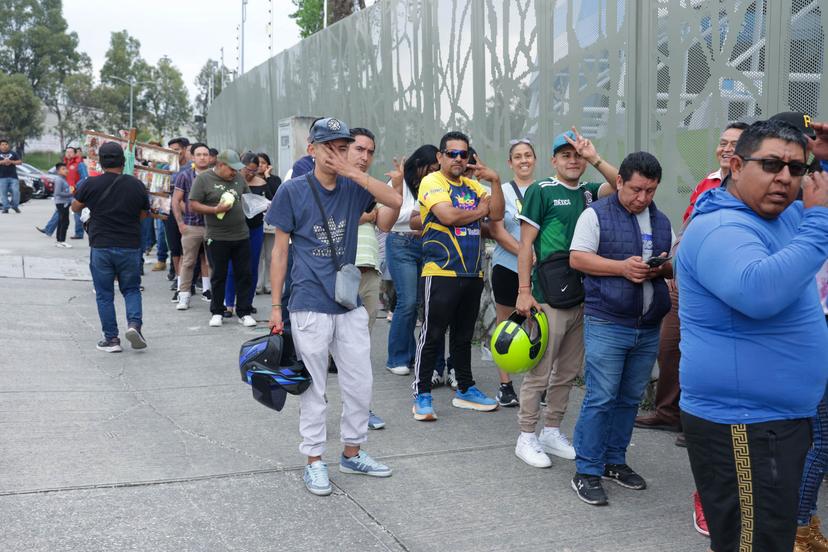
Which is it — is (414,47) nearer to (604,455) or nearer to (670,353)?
(670,353)

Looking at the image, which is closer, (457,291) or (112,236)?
(457,291)

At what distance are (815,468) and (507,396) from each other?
298cm

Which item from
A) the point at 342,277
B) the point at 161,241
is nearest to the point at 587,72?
the point at 342,277

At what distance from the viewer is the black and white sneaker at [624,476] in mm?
4730

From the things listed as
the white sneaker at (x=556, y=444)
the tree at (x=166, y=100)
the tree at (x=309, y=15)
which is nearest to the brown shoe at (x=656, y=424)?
the white sneaker at (x=556, y=444)

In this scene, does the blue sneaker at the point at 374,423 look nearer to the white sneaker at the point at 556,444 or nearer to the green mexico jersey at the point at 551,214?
the white sneaker at the point at 556,444

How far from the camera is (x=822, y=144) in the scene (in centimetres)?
351

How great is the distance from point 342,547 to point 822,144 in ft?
8.69

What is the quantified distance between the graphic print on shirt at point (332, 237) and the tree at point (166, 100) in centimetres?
8585

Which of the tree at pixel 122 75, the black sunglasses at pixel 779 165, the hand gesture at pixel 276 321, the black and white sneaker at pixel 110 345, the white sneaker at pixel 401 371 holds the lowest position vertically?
the white sneaker at pixel 401 371

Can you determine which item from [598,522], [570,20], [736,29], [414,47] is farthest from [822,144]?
[414,47]

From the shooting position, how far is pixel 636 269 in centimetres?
437

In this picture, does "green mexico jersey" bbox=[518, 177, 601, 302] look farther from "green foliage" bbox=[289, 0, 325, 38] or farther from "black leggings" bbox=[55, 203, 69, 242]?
"green foliage" bbox=[289, 0, 325, 38]

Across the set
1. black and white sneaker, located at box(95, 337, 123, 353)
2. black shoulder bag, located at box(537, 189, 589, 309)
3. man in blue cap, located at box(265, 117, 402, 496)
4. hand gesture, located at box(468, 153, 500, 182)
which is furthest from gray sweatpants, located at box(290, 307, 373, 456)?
black and white sneaker, located at box(95, 337, 123, 353)
